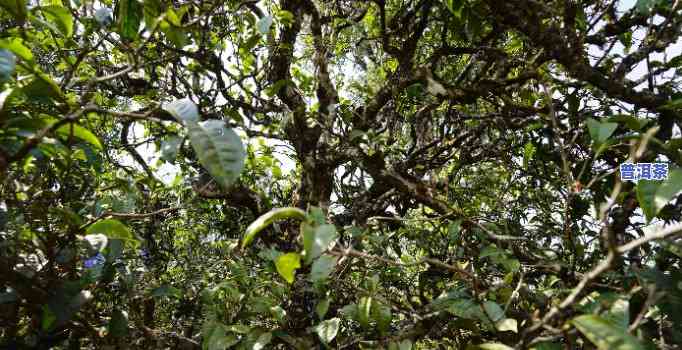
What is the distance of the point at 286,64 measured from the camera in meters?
2.39

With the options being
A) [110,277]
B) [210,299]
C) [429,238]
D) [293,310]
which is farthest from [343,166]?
[110,277]

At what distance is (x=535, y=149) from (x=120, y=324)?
1.51 metres

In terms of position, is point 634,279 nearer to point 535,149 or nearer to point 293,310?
point 535,149

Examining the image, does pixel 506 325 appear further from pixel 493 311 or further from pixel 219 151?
pixel 219 151

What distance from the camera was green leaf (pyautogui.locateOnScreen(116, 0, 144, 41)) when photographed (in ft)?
3.56

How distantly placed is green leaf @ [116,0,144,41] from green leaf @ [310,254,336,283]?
0.75m

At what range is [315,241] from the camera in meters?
0.78

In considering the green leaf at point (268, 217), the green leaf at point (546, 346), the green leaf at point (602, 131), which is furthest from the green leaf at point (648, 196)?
the green leaf at point (268, 217)

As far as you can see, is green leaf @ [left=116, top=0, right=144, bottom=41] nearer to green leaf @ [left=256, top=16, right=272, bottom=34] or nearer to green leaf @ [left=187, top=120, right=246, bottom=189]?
green leaf @ [left=256, top=16, right=272, bottom=34]

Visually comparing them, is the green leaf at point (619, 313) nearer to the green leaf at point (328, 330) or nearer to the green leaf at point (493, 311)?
the green leaf at point (493, 311)

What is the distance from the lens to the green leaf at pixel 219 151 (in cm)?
72

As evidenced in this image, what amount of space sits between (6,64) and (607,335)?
107 centimetres

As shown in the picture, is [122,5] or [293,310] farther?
[293,310]

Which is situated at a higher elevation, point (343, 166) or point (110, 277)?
point (343, 166)
